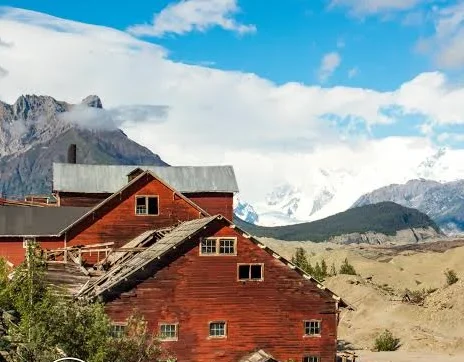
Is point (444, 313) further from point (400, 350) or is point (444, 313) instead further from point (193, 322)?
point (193, 322)

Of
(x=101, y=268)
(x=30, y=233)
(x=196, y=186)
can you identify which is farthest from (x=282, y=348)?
(x=196, y=186)

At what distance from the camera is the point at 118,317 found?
4022 cm

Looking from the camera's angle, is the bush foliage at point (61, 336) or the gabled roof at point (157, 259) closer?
the bush foliage at point (61, 336)

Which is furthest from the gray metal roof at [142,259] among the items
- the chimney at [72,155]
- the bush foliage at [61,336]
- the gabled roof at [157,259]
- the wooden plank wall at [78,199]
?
the chimney at [72,155]

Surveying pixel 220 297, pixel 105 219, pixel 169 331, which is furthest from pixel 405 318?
pixel 169 331

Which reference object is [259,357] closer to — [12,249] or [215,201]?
[12,249]

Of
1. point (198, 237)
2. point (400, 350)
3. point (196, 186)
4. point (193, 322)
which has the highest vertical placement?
point (196, 186)

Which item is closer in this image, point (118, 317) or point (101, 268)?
point (118, 317)

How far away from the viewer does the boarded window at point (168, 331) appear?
40906mm

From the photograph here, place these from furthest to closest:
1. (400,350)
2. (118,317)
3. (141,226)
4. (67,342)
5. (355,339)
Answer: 1. (355,339)
2. (400,350)
3. (141,226)
4. (118,317)
5. (67,342)

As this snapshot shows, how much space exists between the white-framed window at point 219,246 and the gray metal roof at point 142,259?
3.17 feet

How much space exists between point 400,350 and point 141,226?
73.5 feet

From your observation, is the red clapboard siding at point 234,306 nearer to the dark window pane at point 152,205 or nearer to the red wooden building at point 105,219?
the red wooden building at point 105,219

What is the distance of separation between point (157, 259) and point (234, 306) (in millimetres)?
5036
